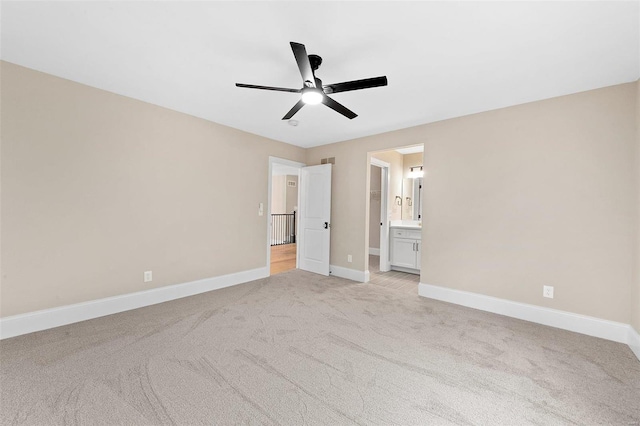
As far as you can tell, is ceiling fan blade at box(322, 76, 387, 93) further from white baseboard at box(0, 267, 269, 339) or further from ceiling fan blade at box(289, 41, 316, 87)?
white baseboard at box(0, 267, 269, 339)

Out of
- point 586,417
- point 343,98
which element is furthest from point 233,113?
point 586,417

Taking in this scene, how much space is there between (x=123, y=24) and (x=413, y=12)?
Result: 6.72ft

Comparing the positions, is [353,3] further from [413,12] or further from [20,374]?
[20,374]

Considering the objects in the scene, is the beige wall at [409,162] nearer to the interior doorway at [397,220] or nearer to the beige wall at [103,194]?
the interior doorway at [397,220]

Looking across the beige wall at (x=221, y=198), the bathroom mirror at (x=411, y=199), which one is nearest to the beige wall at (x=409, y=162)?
the bathroom mirror at (x=411, y=199)

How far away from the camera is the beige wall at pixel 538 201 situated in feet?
8.50

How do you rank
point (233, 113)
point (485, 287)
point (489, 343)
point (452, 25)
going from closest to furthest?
point (452, 25), point (489, 343), point (485, 287), point (233, 113)

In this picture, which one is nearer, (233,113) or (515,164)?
(515,164)

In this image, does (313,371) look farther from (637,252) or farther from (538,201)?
(637,252)

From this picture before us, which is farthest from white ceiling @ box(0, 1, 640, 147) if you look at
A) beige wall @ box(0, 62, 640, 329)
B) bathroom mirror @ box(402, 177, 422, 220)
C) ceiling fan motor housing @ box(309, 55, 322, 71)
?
bathroom mirror @ box(402, 177, 422, 220)

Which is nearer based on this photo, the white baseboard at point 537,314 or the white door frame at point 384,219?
the white baseboard at point 537,314

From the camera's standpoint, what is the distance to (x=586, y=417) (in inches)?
62.0

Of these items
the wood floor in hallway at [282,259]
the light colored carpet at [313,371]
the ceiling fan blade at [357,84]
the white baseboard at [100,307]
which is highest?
the ceiling fan blade at [357,84]

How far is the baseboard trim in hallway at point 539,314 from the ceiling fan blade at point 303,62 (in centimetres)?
318
